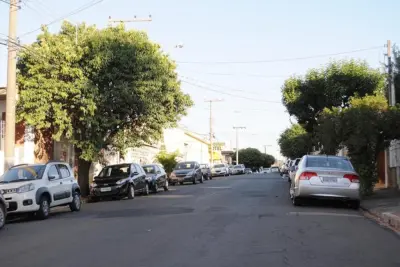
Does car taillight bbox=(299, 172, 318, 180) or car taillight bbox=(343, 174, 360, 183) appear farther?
car taillight bbox=(299, 172, 318, 180)

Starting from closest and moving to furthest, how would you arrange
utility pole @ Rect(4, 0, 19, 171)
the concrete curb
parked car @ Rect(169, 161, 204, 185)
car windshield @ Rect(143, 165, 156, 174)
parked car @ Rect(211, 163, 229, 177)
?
the concrete curb < utility pole @ Rect(4, 0, 19, 171) < car windshield @ Rect(143, 165, 156, 174) < parked car @ Rect(169, 161, 204, 185) < parked car @ Rect(211, 163, 229, 177)

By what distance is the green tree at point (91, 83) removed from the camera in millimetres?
21438

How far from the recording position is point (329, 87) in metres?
32.5

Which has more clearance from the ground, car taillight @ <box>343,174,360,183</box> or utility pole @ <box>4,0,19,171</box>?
utility pole @ <box>4,0,19,171</box>

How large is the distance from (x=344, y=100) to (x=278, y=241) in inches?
978

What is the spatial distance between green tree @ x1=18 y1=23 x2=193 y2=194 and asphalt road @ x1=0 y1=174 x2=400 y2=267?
7.20 m

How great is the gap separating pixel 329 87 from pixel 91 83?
16629 mm

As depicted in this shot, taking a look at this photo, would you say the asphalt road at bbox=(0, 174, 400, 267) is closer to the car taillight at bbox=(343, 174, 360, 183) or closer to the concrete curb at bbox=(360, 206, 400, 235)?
the concrete curb at bbox=(360, 206, 400, 235)

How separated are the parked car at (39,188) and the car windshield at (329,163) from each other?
763cm

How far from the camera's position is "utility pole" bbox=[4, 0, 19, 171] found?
18156 millimetres

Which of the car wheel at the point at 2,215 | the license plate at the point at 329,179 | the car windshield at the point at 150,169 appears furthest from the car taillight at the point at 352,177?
the car windshield at the point at 150,169

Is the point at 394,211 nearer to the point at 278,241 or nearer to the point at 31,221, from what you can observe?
the point at 278,241

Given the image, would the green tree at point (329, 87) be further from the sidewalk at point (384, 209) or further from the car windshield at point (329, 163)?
the car windshield at point (329, 163)

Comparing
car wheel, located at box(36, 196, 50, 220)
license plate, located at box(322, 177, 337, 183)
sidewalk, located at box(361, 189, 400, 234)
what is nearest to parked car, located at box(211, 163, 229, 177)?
sidewalk, located at box(361, 189, 400, 234)
